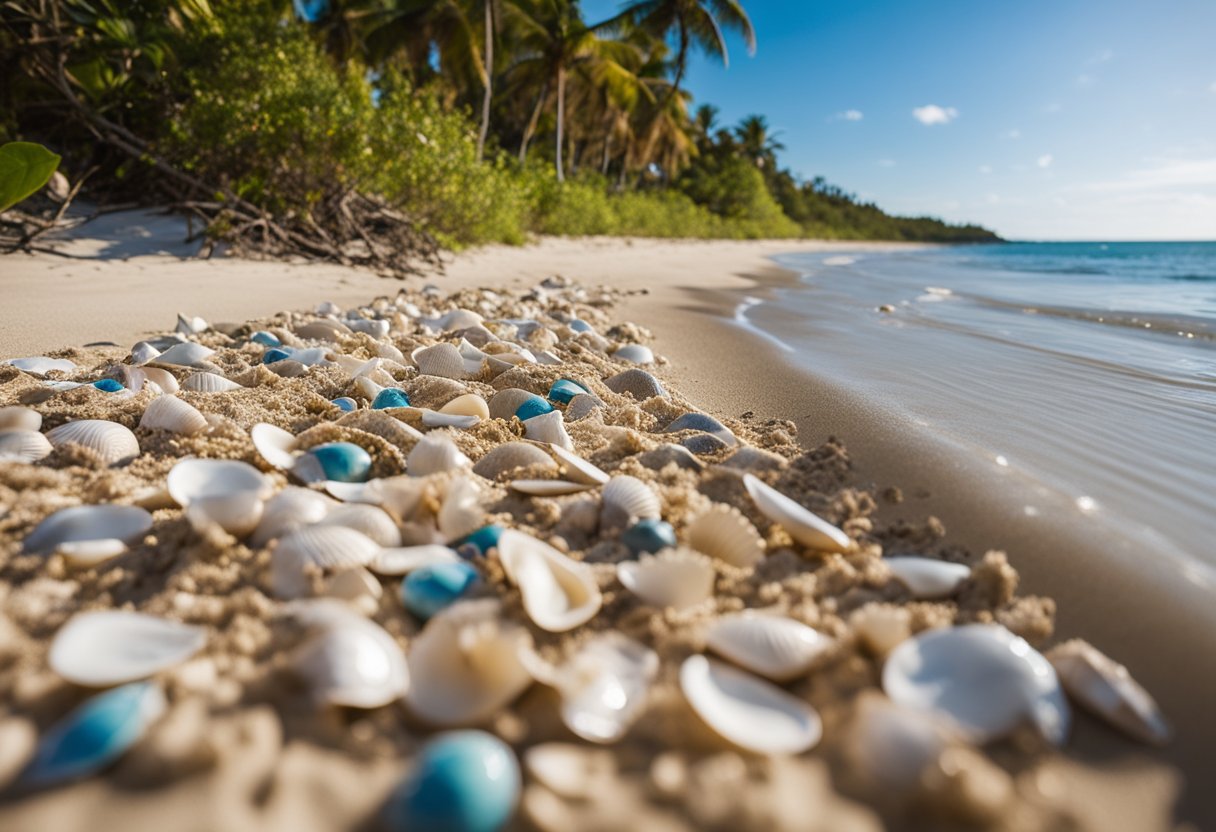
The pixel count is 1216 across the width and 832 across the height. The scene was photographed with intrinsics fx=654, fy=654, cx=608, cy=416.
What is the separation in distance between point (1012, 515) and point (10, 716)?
1.87 meters

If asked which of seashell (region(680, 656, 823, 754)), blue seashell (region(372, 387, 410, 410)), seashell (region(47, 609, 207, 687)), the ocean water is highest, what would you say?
seashell (region(47, 609, 207, 687))

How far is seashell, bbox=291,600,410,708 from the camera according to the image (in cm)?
83

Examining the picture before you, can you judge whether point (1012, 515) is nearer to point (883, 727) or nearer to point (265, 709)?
point (883, 727)

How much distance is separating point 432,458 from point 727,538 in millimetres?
771

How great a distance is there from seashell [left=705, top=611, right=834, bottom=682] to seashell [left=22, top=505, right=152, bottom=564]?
1.06 m

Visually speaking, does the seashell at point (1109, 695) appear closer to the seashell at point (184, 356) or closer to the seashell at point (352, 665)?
the seashell at point (352, 665)

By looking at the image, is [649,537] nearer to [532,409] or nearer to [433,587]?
[433,587]

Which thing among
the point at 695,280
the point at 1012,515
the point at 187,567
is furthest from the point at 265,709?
the point at 695,280

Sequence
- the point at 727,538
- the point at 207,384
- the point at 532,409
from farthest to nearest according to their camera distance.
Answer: the point at 207,384, the point at 532,409, the point at 727,538

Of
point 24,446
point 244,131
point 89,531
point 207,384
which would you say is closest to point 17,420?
point 24,446

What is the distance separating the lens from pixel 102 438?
63.1 inches

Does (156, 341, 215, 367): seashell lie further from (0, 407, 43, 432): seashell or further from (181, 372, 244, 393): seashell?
(0, 407, 43, 432): seashell

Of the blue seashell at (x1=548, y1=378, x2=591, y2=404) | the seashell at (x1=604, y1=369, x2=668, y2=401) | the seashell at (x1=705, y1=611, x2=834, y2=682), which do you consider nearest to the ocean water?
the seashell at (x1=604, y1=369, x2=668, y2=401)

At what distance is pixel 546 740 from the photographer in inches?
33.2
